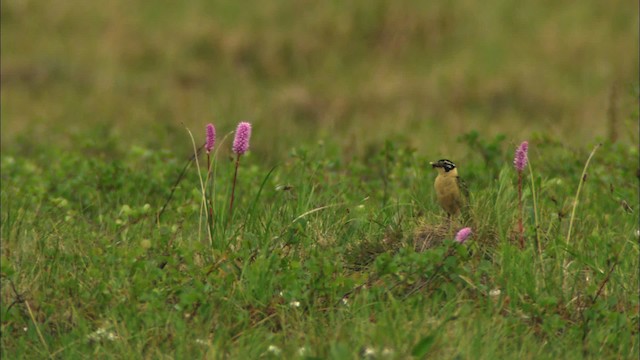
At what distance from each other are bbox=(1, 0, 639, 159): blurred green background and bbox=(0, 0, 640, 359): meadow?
0.03 meters

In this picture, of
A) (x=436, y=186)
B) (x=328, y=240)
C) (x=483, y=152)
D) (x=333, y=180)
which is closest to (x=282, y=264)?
(x=328, y=240)

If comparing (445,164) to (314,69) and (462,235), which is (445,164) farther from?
(314,69)

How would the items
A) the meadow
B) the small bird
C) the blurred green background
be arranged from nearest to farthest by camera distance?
1. the meadow
2. the small bird
3. the blurred green background

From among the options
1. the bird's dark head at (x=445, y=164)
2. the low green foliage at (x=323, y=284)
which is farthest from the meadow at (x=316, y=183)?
the bird's dark head at (x=445, y=164)

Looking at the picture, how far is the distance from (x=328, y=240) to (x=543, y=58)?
828 cm

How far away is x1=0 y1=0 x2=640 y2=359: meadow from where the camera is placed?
17.5ft

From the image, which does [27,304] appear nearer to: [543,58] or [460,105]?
[460,105]

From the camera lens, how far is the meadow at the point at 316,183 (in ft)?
17.5

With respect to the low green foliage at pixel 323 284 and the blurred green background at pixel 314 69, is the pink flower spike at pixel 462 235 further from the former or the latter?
the blurred green background at pixel 314 69

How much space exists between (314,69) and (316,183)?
20.3 ft

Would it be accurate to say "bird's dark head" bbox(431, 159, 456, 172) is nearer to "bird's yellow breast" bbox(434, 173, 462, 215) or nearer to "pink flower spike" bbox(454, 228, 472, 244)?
"bird's yellow breast" bbox(434, 173, 462, 215)

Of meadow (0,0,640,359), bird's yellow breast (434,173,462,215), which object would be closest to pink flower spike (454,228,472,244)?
meadow (0,0,640,359)

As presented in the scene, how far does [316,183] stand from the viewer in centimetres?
758

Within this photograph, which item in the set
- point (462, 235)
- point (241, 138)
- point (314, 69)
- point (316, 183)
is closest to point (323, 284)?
point (462, 235)
